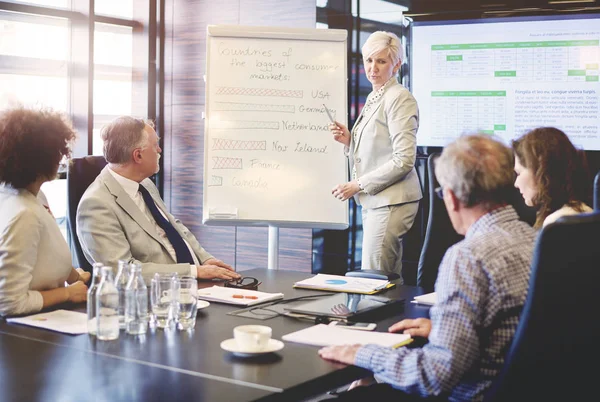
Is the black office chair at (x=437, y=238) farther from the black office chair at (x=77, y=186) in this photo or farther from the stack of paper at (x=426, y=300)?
the black office chair at (x=77, y=186)

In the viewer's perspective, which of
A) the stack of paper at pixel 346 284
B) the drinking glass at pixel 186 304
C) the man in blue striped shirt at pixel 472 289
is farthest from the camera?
the stack of paper at pixel 346 284

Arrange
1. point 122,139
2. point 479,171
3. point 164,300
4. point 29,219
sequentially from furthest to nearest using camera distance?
point 122,139, point 29,219, point 164,300, point 479,171

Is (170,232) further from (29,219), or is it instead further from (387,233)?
(387,233)

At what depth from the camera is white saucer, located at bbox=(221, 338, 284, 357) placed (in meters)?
1.74

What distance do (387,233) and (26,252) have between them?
1.90 meters

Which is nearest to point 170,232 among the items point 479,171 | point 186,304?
point 186,304

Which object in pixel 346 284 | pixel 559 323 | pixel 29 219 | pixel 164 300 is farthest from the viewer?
pixel 346 284

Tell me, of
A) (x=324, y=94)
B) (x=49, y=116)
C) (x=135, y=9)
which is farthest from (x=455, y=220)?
(x=135, y=9)

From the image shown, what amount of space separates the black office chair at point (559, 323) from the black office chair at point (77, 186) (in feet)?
6.18

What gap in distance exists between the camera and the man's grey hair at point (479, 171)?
165 cm

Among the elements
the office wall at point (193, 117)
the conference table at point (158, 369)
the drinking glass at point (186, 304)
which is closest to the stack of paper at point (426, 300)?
the conference table at point (158, 369)

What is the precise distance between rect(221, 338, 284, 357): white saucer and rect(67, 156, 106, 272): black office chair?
1.28 m

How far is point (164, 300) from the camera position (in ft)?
6.66

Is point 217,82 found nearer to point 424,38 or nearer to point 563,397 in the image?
point 424,38
